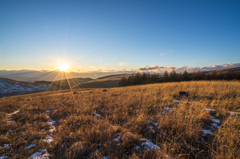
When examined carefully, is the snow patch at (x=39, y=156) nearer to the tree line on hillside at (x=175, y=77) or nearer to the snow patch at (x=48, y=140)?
the snow patch at (x=48, y=140)

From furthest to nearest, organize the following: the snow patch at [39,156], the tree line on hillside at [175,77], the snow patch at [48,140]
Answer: the tree line on hillside at [175,77]
the snow patch at [48,140]
the snow patch at [39,156]

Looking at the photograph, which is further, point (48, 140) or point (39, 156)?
point (48, 140)

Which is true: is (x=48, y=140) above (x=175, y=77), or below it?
below

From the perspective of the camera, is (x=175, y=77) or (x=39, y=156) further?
(x=175, y=77)

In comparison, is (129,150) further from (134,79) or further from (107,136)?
(134,79)

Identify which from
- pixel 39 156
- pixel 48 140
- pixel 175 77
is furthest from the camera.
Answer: pixel 175 77

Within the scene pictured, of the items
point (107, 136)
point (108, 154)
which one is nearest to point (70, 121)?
point (107, 136)

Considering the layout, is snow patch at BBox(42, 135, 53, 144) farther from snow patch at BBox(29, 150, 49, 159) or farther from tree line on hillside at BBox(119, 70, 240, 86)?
tree line on hillside at BBox(119, 70, 240, 86)

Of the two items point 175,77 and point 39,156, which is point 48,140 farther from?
point 175,77

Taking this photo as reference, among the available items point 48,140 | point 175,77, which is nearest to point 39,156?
point 48,140

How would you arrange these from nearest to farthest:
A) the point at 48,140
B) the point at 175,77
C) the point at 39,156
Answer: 1. the point at 39,156
2. the point at 48,140
3. the point at 175,77

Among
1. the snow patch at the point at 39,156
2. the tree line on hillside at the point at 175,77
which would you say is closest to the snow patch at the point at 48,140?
the snow patch at the point at 39,156

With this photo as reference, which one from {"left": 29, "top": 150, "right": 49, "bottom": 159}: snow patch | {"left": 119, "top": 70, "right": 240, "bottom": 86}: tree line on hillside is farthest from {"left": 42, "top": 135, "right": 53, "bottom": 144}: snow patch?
{"left": 119, "top": 70, "right": 240, "bottom": 86}: tree line on hillside

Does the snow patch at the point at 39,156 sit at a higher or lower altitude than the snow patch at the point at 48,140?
higher
